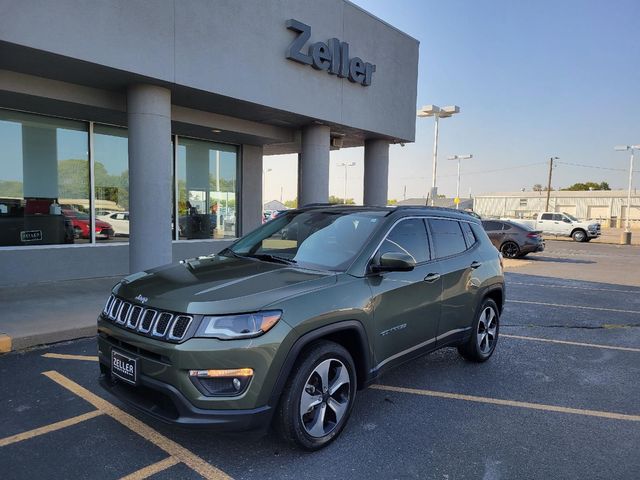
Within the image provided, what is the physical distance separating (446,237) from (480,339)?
4.37 feet

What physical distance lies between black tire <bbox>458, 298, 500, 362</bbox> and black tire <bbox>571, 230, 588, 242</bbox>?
29575 mm

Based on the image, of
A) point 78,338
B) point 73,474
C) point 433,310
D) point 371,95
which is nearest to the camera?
point 73,474

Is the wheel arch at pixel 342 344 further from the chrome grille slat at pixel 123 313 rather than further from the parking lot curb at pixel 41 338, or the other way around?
the parking lot curb at pixel 41 338

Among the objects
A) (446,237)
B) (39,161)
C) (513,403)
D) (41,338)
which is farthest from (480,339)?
(39,161)

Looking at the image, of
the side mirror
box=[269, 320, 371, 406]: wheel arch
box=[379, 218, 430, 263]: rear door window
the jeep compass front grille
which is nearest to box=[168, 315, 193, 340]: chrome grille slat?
the jeep compass front grille

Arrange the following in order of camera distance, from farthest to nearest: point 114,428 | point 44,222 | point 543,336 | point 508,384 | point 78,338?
point 44,222
point 543,336
point 78,338
point 508,384
point 114,428

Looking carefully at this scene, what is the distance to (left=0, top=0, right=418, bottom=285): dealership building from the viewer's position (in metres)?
6.83

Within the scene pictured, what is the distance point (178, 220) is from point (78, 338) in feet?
20.7

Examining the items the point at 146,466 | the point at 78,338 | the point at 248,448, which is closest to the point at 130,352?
the point at 146,466

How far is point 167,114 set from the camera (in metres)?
7.70

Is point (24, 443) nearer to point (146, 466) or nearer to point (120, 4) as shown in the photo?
point (146, 466)

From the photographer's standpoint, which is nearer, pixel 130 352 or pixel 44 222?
pixel 130 352

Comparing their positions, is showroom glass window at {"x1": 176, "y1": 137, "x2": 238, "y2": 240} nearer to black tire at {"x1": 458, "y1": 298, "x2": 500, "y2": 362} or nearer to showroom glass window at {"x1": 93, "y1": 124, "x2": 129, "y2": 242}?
showroom glass window at {"x1": 93, "y1": 124, "x2": 129, "y2": 242}

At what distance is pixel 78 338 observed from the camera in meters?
5.82
